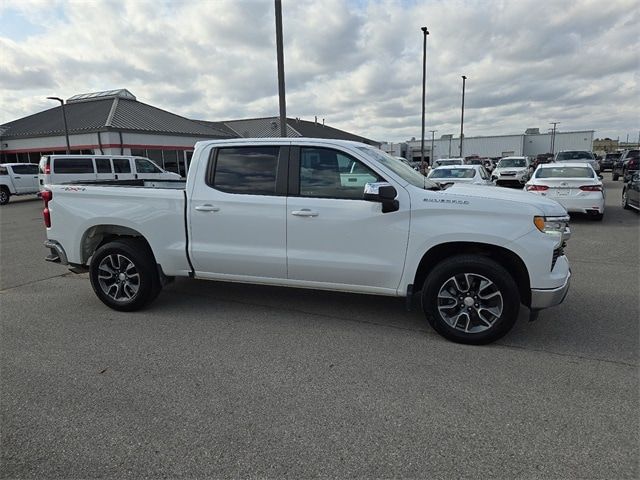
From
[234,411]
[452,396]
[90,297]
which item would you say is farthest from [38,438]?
[90,297]

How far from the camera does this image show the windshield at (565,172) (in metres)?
11.8

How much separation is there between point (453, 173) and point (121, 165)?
14563mm

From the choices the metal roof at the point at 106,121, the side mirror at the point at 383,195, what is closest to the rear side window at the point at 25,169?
the metal roof at the point at 106,121

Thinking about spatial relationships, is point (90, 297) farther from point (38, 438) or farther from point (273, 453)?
point (273, 453)

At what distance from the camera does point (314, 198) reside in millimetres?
4270

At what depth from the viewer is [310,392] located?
3227 mm

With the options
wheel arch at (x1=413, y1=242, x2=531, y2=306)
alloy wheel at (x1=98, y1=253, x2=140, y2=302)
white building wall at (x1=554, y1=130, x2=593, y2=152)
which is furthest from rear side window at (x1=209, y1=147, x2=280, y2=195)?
white building wall at (x1=554, y1=130, x2=593, y2=152)

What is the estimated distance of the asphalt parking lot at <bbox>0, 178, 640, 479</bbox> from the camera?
2502mm

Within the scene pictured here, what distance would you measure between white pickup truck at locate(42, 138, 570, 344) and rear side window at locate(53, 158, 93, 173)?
48.7ft

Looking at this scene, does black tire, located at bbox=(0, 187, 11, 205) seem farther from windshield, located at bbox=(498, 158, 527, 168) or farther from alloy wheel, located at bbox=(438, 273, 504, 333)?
windshield, located at bbox=(498, 158, 527, 168)

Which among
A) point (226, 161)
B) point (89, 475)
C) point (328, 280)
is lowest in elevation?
point (89, 475)

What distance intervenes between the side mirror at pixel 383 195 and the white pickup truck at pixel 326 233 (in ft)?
0.04

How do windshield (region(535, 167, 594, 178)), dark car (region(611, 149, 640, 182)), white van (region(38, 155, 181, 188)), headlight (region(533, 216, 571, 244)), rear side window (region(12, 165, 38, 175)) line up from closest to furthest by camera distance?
headlight (region(533, 216, 571, 244)), windshield (region(535, 167, 594, 178)), white van (region(38, 155, 181, 188)), rear side window (region(12, 165, 38, 175)), dark car (region(611, 149, 640, 182))

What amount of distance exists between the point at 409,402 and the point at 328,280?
62.0 inches
